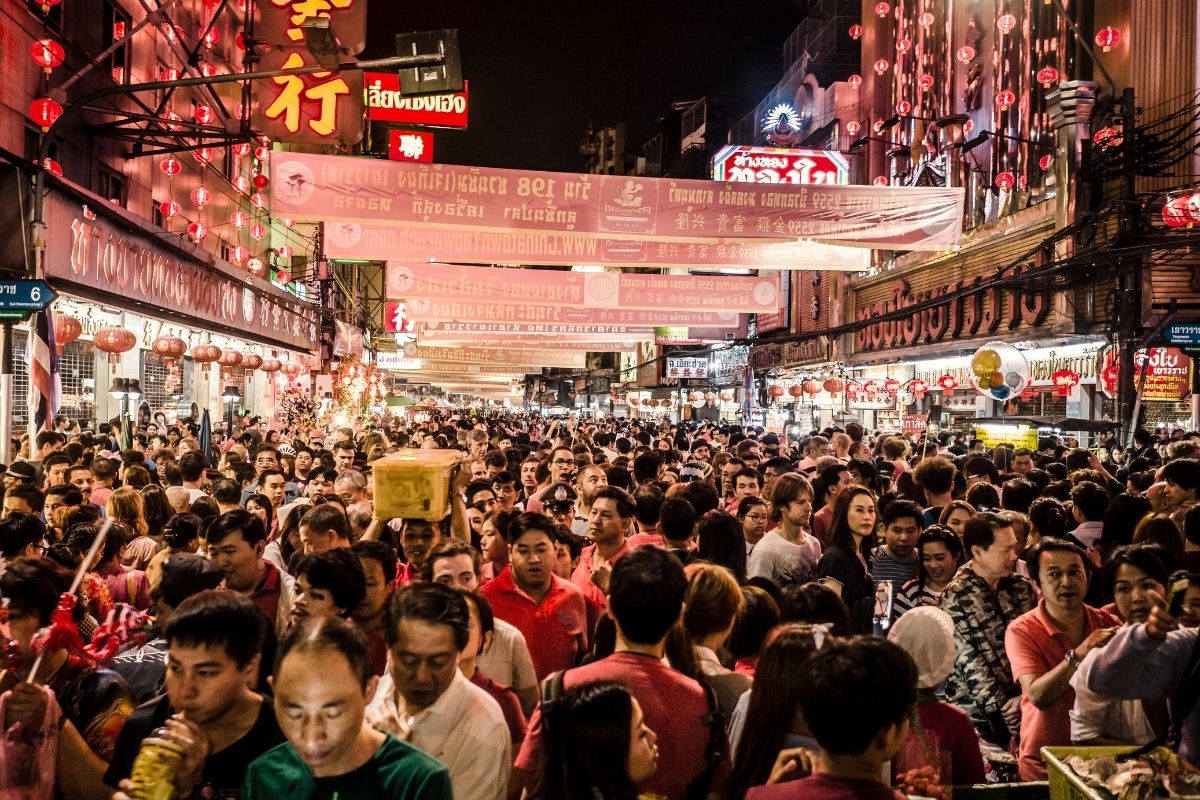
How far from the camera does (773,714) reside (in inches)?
130

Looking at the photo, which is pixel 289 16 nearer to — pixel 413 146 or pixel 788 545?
pixel 413 146

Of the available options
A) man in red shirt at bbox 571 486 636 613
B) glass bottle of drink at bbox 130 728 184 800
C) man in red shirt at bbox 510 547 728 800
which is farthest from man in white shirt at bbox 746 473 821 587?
glass bottle of drink at bbox 130 728 184 800

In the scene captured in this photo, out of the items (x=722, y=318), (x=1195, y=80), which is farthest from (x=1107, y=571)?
(x=722, y=318)

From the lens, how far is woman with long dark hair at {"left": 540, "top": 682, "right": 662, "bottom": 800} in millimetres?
2877

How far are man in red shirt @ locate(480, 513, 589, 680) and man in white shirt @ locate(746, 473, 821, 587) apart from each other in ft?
6.26

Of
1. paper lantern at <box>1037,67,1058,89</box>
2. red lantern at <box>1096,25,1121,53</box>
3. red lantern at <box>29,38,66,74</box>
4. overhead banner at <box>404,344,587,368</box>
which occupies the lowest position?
overhead banner at <box>404,344,587,368</box>

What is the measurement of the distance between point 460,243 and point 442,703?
447 inches

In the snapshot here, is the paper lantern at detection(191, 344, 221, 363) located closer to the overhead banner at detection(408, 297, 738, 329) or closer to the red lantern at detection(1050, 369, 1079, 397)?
the overhead banner at detection(408, 297, 738, 329)

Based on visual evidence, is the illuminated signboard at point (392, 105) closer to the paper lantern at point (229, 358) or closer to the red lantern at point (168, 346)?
the paper lantern at point (229, 358)

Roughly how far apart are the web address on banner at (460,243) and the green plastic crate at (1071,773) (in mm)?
11262

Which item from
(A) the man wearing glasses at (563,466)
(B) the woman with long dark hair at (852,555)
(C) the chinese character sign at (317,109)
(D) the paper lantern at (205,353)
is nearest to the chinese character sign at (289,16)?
(C) the chinese character sign at (317,109)

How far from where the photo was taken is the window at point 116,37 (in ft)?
60.0

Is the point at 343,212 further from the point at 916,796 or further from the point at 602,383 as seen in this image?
the point at 602,383

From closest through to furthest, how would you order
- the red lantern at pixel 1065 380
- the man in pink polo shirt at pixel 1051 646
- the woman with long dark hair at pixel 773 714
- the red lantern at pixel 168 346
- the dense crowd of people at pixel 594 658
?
the dense crowd of people at pixel 594 658 → the woman with long dark hair at pixel 773 714 → the man in pink polo shirt at pixel 1051 646 → the red lantern at pixel 168 346 → the red lantern at pixel 1065 380
